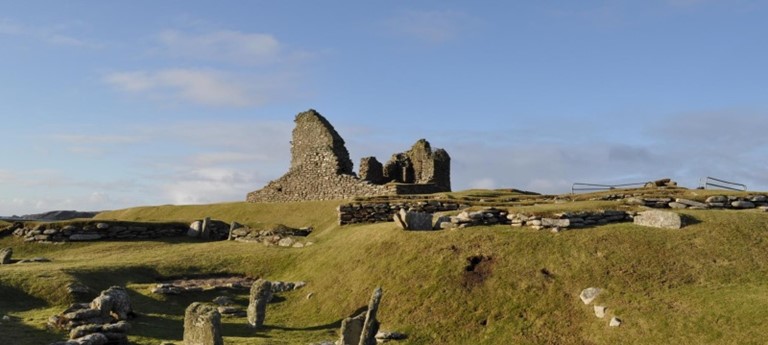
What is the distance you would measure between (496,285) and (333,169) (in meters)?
34.6

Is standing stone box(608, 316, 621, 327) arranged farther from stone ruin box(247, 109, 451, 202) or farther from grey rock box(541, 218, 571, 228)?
stone ruin box(247, 109, 451, 202)

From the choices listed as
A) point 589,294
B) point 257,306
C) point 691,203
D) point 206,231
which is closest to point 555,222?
point 589,294

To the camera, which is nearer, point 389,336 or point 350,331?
point 350,331

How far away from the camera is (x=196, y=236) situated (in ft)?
143

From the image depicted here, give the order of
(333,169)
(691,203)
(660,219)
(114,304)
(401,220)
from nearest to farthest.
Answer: (114,304), (660,219), (401,220), (691,203), (333,169)

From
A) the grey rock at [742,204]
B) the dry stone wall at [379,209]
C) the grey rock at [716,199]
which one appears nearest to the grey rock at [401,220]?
the dry stone wall at [379,209]

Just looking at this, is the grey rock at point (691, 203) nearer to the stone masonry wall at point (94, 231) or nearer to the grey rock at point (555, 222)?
the grey rock at point (555, 222)

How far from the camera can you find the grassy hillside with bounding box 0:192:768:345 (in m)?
21.2

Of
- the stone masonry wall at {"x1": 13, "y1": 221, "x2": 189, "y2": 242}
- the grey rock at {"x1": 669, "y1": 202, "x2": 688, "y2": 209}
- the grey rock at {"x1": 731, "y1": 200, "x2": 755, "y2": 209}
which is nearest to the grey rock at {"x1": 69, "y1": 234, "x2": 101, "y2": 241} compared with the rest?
the stone masonry wall at {"x1": 13, "y1": 221, "x2": 189, "y2": 242}

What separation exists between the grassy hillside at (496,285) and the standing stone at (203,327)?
85.9 inches

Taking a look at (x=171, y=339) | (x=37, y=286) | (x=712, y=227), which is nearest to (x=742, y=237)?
(x=712, y=227)

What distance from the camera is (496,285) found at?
963 inches

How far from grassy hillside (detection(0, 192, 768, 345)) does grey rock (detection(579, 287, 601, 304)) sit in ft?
0.88

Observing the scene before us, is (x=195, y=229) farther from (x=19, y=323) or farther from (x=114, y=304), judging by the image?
(x=19, y=323)
